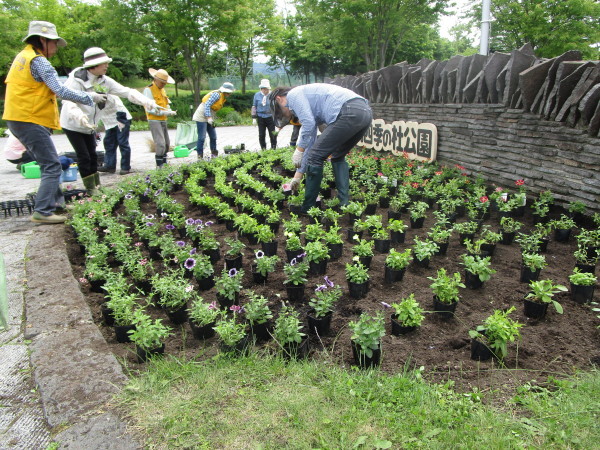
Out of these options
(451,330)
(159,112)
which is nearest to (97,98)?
(159,112)

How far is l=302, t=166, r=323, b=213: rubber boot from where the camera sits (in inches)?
178

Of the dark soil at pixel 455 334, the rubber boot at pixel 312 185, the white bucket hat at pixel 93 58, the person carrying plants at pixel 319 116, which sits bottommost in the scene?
the dark soil at pixel 455 334

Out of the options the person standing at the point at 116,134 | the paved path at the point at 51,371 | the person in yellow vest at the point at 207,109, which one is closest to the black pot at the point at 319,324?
the paved path at the point at 51,371

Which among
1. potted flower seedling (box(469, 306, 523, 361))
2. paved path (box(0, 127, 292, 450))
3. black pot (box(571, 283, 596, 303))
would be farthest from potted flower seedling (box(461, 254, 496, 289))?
paved path (box(0, 127, 292, 450))

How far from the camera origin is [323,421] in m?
1.83

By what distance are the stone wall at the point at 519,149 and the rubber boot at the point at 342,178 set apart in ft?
7.42

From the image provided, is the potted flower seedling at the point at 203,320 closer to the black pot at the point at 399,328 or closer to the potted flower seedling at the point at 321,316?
the potted flower seedling at the point at 321,316

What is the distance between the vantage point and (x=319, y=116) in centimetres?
449

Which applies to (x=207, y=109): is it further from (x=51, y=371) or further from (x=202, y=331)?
(x=51, y=371)

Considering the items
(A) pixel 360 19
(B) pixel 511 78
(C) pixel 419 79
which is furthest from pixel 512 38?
(B) pixel 511 78

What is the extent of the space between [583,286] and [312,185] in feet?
8.89

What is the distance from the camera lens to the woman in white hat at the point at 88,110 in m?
5.70

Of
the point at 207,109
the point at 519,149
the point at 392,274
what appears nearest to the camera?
the point at 392,274

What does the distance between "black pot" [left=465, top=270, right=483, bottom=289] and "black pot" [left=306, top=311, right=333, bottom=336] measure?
121 cm
